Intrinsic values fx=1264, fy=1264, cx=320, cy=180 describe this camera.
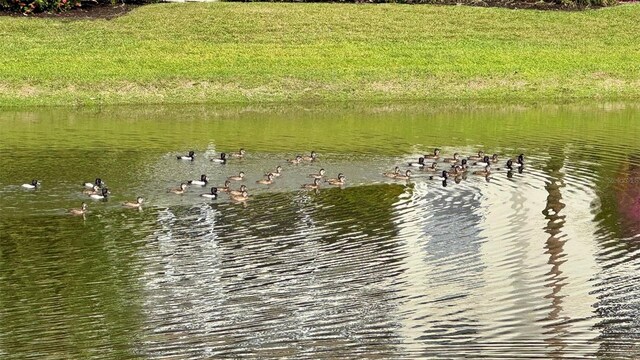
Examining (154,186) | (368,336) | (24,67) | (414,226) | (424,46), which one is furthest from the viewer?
(424,46)

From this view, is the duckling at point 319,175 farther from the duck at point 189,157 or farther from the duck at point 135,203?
the duck at point 135,203

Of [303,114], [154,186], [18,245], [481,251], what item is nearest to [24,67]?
[303,114]

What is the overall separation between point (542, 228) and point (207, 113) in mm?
21295

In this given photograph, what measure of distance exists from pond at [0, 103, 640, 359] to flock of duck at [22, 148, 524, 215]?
27 centimetres

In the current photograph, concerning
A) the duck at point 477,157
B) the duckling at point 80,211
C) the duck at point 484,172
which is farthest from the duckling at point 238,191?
the duck at point 477,157

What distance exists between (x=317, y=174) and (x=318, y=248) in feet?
26.8

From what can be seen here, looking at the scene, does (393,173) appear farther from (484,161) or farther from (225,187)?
(225,187)

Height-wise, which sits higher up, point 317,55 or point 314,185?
point 317,55

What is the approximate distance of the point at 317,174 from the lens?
32438mm

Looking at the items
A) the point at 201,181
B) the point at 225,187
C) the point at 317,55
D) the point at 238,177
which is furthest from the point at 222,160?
Result: the point at 317,55

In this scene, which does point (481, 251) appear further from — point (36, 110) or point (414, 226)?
point (36, 110)

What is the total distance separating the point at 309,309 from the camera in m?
20.0

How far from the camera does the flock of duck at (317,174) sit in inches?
1174

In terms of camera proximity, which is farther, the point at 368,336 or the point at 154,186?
the point at 154,186
